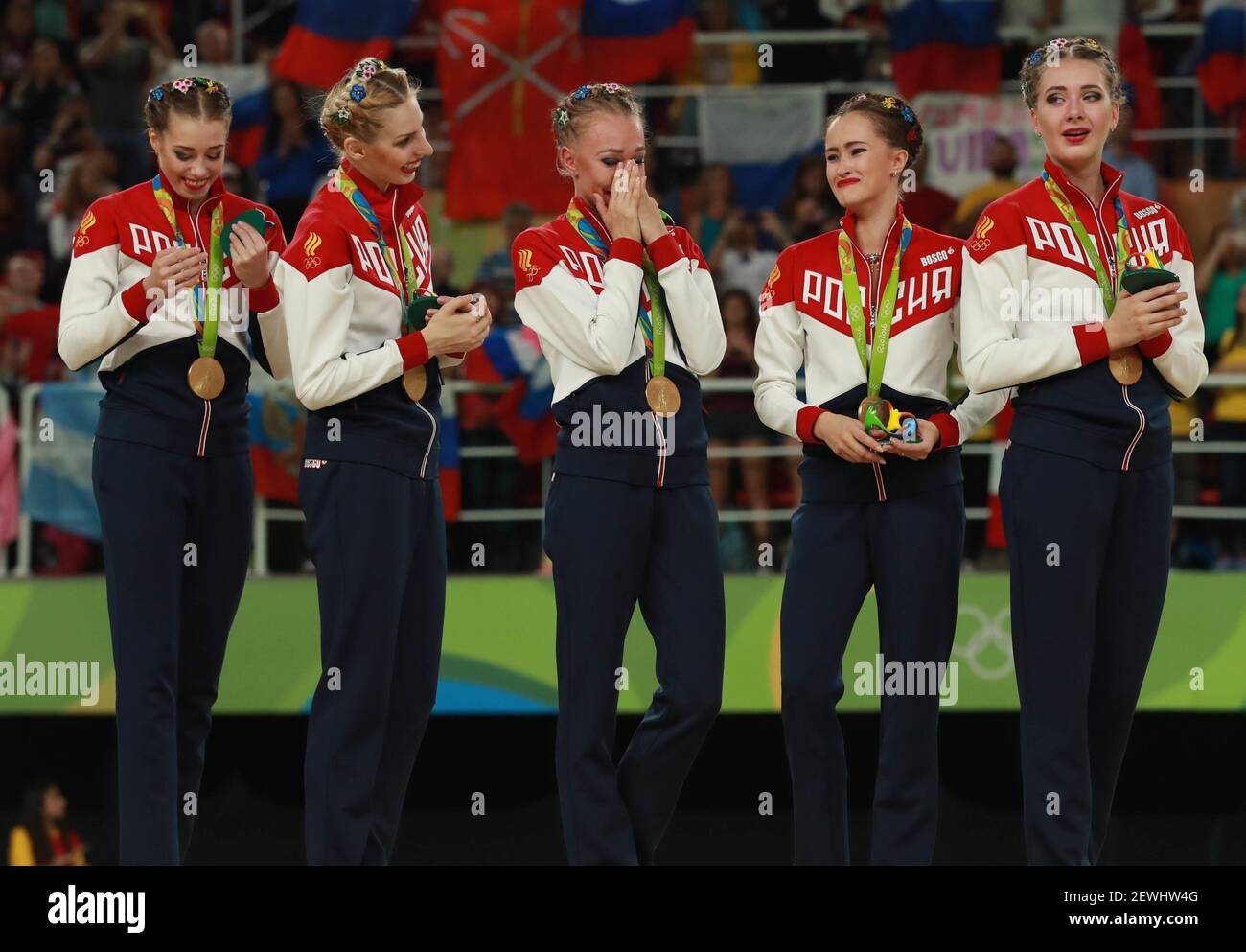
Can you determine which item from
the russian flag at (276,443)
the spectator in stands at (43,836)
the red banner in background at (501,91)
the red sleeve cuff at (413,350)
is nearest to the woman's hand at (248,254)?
the red sleeve cuff at (413,350)

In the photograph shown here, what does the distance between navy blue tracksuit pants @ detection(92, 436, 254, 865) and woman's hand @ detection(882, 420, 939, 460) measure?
1.56 meters

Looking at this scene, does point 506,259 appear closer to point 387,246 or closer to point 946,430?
point 387,246

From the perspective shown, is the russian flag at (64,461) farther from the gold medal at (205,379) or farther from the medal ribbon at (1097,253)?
the medal ribbon at (1097,253)

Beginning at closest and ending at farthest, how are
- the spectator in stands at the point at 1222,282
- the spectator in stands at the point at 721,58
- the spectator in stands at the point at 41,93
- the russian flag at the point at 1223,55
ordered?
the spectator in stands at the point at 1222,282, the russian flag at the point at 1223,55, the spectator in stands at the point at 41,93, the spectator in stands at the point at 721,58

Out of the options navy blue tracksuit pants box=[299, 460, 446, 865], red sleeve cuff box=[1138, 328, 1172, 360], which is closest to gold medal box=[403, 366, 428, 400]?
navy blue tracksuit pants box=[299, 460, 446, 865]

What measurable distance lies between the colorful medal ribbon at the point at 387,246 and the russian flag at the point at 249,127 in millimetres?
4480

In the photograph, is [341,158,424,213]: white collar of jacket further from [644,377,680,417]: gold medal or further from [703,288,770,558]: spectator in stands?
[703,288,770,558]: spectator in stands

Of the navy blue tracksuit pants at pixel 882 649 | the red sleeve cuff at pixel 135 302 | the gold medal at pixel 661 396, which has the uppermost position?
the red sleeve cuff at pixel 135 302

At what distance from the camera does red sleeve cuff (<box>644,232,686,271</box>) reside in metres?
3.99

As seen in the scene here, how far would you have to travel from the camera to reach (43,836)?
5.64 m

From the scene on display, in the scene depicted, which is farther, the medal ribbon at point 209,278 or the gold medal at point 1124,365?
the medal ribbon at point 209,278

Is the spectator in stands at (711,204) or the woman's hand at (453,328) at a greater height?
the spectator in stands at (711,204)

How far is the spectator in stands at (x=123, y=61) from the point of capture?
8852mm
